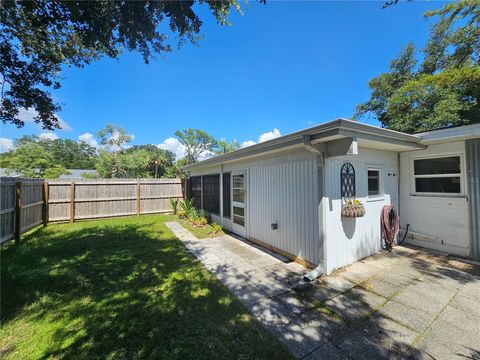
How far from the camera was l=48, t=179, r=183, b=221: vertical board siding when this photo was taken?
8.15 meters

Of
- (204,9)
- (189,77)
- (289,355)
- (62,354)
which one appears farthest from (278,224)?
(189,77)

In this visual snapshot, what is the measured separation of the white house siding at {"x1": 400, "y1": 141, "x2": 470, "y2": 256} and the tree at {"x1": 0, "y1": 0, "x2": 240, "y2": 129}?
5.10 metres

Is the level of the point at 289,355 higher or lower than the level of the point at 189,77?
lower

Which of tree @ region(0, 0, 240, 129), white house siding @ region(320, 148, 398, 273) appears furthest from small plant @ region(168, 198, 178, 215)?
white house siding @ region(320, 148, 398, 273)

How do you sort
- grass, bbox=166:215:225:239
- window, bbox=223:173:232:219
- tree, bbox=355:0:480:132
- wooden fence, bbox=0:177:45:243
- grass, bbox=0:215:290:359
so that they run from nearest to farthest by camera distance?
grass, bbox=0:215:290:359
wooden fence, bbox=0:177:45:243
grass, bbox=166:215:225:239
window, bbox=223:173:232:219
tree, bbox=355:0:480:132

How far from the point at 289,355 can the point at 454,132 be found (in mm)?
4901

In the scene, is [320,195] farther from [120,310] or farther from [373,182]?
[120,310]

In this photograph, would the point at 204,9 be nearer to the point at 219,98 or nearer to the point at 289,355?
the point at 289,355

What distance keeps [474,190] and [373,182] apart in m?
1.71

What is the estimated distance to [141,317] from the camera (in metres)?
2.44

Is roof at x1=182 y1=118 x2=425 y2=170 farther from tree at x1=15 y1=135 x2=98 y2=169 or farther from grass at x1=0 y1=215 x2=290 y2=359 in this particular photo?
tree at x1=15 y1=135 x2=98 y2=169

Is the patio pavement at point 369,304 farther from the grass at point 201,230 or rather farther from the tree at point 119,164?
the tree at point 119,164

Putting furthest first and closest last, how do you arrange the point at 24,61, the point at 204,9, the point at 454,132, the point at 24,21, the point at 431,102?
the point at 431,102 < the point at 24,61 < the point at 454,132 < the point at 24,21 < the point at 204,9

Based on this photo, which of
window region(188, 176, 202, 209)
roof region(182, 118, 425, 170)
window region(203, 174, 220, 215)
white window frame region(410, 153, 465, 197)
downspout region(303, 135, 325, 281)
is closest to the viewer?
roof region(182, 118, 425, 170)
